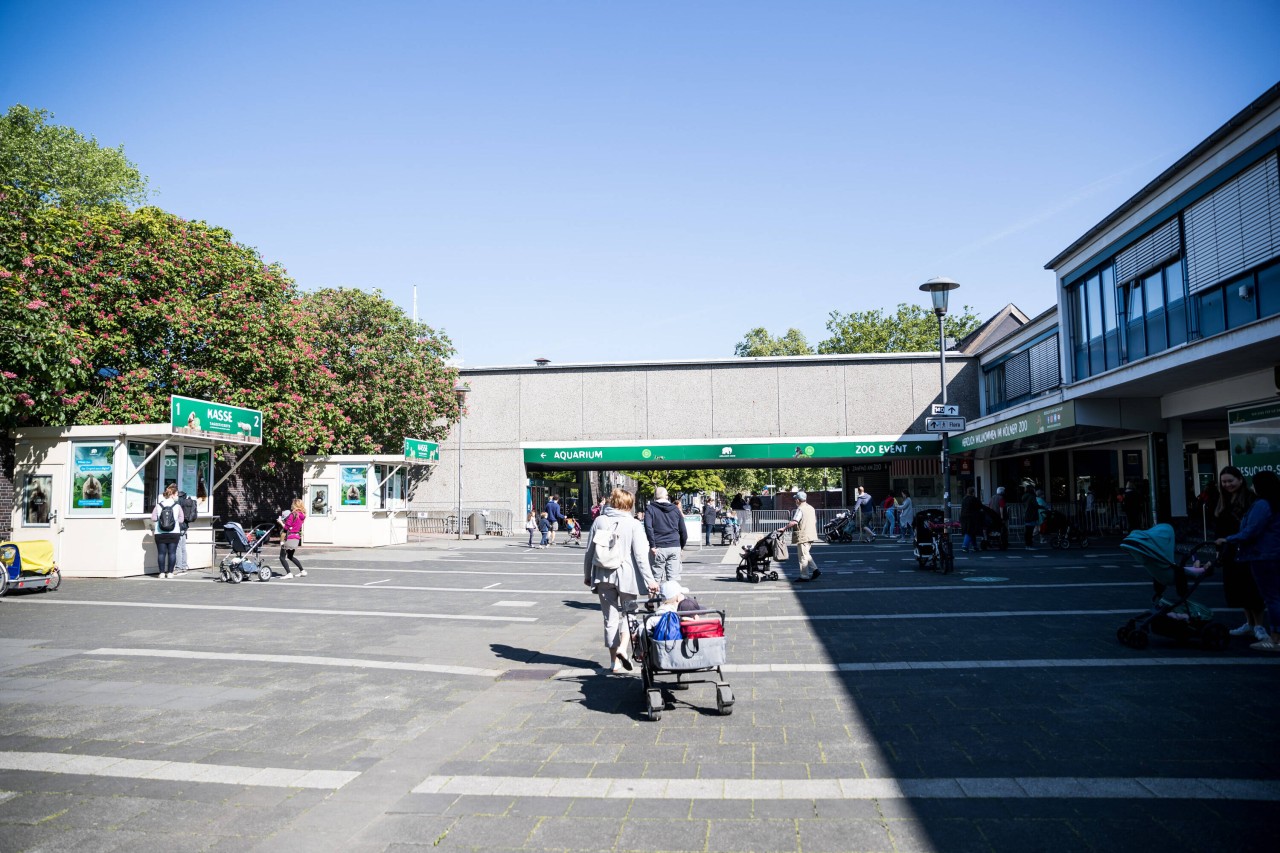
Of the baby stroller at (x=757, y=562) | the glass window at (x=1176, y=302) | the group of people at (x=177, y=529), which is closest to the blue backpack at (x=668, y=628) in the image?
the baby stroller at (x=757, y=562)

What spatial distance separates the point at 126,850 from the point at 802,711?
424cm

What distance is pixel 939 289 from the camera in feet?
66.2

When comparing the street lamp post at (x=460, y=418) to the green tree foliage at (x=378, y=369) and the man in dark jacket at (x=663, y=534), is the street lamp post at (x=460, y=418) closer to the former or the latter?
the green tree foliage at (x=378, y=369)

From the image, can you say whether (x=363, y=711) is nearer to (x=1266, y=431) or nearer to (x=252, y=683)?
(x=252, y=683)

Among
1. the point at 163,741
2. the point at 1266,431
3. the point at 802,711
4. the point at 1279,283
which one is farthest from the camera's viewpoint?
the point at 1266,431

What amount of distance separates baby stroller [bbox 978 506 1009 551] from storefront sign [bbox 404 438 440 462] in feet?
58.4

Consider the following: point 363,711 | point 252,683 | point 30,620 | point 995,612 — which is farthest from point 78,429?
point 995,612

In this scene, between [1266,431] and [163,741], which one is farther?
[1266,431]

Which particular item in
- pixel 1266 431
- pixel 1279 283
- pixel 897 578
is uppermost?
pixel 1279 283

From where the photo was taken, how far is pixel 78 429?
54.4 feet

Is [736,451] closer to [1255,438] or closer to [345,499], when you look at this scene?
[345,499]

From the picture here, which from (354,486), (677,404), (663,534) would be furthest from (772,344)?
(663,534)

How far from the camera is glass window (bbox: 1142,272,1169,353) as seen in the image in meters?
16.9

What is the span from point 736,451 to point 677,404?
3.39 meters
